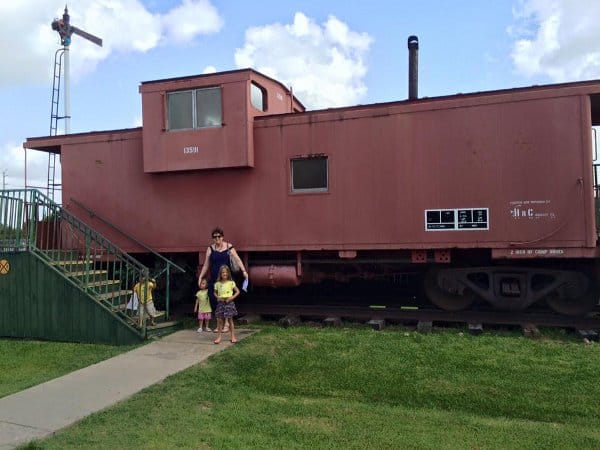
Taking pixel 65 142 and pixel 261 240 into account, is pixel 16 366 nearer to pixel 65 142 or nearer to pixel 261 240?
pixel 261 240

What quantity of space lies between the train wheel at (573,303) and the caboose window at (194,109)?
18.8 ft

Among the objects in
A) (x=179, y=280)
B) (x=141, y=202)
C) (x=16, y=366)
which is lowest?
(x=16, y=366)

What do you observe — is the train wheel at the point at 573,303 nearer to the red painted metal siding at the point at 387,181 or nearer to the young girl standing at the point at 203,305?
the red painted metal siding at the point at 387,181

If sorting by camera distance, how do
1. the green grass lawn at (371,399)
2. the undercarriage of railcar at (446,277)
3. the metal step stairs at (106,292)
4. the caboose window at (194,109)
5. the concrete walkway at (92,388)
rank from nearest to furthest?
the green grass lawn at (371,399) → the concrete walkway at (92,388) → the undercarriage of railcar at (446,277) → the metal step stairs at (106,292) → the caboose window at (194,109)

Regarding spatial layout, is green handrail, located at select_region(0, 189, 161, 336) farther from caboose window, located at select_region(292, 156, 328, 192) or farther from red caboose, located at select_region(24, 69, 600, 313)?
caboose window, located at select_region(292, 156, 328, 192)

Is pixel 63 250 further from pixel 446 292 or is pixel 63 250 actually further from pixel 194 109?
pixel 446 292

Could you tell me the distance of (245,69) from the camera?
8312 mm

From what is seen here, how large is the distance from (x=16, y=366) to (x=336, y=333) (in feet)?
13.4

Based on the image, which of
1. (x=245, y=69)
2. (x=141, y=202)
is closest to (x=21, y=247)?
(x=141, y=202)

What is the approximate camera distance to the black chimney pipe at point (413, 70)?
10211 mm

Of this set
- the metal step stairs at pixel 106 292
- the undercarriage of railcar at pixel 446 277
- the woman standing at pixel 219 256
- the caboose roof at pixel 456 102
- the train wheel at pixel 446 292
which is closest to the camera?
the caboose roof at pixel 456 102

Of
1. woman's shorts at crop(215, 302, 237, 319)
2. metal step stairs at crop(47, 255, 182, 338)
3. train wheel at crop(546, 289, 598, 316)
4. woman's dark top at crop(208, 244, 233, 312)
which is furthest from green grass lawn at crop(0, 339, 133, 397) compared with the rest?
train wheel at crop(546, 289, 598, 316)

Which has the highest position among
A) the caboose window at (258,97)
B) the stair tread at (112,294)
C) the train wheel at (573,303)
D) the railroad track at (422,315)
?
the caboose window at (258,97)

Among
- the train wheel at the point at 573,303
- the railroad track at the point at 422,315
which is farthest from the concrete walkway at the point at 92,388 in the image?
the train wheel at the point at 573,303
